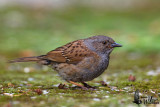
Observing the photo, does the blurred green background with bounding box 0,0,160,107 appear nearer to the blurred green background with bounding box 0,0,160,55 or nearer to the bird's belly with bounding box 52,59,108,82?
the blurred green background with bounding box 0,0,160,55

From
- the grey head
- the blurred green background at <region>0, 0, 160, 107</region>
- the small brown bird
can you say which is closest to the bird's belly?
the small brown bird

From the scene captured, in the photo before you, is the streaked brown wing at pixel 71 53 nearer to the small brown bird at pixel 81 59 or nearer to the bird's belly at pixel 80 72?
the small brown bird at pixel 81 59

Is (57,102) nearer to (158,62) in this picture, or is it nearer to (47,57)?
(47,57)

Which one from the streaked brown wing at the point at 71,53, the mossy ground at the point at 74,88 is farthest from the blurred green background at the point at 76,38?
the streaked brown wing at the point at 71,53

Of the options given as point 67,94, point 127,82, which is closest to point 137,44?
point 127,82

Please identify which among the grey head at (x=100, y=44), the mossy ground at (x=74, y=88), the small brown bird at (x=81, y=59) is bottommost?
the mossy ground at (x=74, y=88)

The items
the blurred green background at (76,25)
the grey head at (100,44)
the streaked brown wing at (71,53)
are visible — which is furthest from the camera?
the blurred green background at (76,25)
